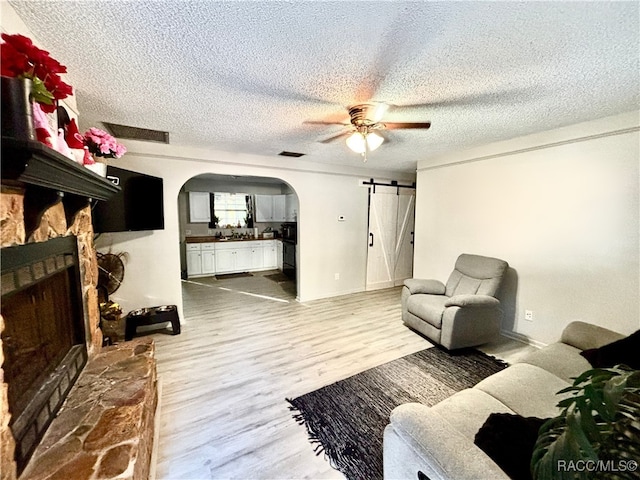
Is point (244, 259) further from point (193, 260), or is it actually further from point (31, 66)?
point (31, 66)

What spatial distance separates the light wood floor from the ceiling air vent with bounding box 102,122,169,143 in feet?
7.79

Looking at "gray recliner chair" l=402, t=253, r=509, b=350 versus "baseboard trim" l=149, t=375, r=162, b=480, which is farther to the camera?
"gray recliner chair" l=402, t=253, r=509, b=350

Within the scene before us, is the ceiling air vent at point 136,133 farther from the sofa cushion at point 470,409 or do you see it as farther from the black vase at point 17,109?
the sofa cushion at point 470,409

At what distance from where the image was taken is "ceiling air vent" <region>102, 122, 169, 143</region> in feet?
8.66

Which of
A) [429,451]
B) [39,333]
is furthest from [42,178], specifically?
[429,451]

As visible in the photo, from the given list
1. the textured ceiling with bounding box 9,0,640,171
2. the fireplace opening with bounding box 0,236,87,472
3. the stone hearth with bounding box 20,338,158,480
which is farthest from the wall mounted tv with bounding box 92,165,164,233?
the stone hearth with bounding box 20,338,158,480

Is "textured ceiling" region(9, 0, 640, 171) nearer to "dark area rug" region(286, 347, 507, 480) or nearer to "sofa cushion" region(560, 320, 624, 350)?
"sofa cushion" region(560, 320, 624, 350)

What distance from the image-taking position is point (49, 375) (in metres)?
1.39

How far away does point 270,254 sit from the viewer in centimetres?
705

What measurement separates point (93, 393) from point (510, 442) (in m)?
2.16

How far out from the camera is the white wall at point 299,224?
3271 millimetres

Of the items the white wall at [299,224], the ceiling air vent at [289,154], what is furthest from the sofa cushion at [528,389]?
the ceiling air vent at [289,154]

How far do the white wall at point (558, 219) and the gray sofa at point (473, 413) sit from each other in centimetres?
→ 82

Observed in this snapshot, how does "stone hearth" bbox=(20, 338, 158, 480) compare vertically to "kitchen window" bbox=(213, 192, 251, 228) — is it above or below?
below
